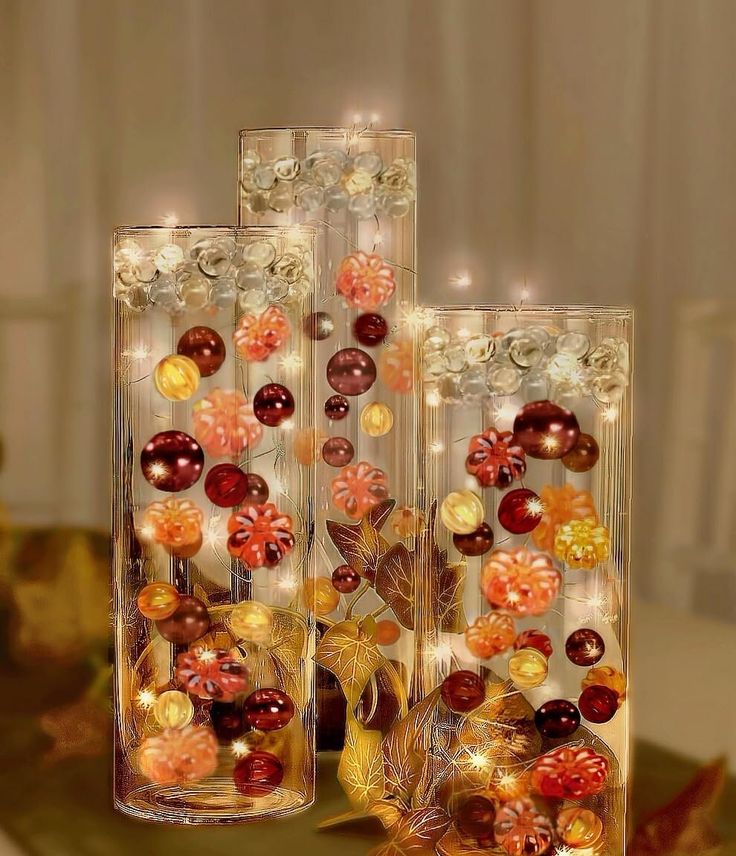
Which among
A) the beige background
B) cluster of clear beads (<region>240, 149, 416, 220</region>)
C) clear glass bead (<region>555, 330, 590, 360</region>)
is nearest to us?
clear glass bead (<region>555, 330, 590, 360</region>)

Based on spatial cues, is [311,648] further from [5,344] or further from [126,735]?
[5,344]

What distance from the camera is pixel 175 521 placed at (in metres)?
0.86

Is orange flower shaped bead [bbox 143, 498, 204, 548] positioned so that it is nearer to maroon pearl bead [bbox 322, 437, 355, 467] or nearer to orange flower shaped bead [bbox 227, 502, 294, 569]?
orange flower shaped bead [bbox 227, 502, 294, 569]

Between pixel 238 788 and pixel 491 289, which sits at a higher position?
pixel 491 289

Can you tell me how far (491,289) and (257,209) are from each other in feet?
0.91

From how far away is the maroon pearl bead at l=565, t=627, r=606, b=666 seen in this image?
2.70ft

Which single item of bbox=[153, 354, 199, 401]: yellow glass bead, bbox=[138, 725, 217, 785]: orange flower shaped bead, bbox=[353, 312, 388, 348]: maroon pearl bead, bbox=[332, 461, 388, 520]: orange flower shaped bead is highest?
bbox=[353, 312, 388, 348]: maroon pearl bead

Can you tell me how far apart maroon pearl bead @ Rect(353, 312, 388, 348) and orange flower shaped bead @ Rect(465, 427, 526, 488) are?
0.18m

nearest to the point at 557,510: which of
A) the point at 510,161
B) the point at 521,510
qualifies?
the point at 521,510

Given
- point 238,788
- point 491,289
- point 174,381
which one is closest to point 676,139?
point 491,289

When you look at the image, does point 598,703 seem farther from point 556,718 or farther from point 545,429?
point 545,429

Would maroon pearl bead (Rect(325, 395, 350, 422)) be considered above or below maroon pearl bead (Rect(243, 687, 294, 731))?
above

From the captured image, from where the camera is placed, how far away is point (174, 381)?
0.84 m

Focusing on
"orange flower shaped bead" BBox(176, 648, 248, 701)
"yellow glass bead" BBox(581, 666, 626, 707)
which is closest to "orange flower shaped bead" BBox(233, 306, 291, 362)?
"orange flower shaped bead" BBox(176, 648, 248, 701)
